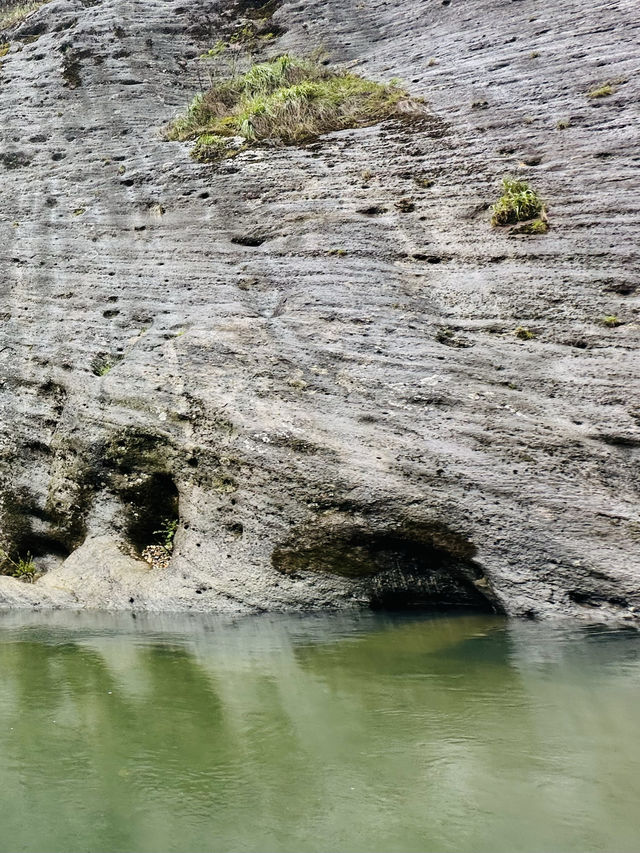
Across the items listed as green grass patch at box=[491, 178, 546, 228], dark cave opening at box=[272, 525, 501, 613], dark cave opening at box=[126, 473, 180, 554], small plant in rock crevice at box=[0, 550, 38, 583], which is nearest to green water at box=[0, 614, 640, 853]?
dark cave opening at box=[272, 525, 501, 613]

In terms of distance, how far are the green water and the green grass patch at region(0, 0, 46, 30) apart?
1928 cm

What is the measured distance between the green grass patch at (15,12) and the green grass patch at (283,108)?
829cm

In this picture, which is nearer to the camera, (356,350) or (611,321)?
(611,321)

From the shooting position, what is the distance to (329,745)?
3.75 meters

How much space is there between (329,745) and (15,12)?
942 inches

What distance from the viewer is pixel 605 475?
289 inches

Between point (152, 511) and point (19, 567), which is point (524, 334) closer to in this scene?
point (152, 511)

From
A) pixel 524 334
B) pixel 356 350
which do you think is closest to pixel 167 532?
pixel 356 350

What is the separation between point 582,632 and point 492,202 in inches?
257

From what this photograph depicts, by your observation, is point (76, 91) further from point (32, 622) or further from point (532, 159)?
point (32, 622)

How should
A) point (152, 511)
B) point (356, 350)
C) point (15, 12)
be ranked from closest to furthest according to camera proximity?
point (356, 350)
point (152, 511)
point (15, 12)

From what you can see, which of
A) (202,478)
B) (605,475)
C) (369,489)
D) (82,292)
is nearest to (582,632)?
(605,475)

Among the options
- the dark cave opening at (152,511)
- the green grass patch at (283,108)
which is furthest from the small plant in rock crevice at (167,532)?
the green grass patch at (283,108)

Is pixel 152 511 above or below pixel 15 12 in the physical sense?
below
